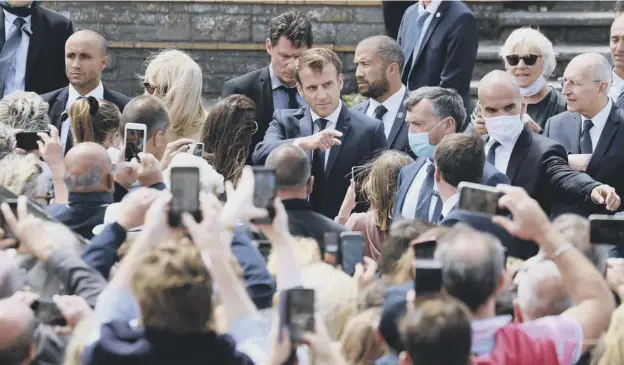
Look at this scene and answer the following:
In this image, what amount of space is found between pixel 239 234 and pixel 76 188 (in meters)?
1.05

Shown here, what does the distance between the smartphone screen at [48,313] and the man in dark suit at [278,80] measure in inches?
167

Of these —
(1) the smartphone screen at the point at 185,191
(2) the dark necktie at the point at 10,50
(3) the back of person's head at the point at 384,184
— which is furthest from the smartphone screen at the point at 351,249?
(2) the dark necktie at the point at 10,50

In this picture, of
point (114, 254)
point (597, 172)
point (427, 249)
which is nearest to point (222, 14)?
point (597, 172)

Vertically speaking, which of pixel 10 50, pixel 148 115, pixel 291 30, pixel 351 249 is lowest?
pixel 351 249

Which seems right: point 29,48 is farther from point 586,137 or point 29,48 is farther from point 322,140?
point 586,137

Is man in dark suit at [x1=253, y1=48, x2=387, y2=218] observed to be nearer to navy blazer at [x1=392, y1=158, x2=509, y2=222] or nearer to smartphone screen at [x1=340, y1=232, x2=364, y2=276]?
navy blazer at [x1=392, y1=158, x2=509, y2=222]

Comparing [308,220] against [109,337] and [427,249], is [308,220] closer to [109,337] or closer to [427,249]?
[427,249]

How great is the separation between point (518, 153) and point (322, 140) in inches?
40.8

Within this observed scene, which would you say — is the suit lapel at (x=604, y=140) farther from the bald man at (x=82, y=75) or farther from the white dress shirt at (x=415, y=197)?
the bald man at (x=82, y=75)

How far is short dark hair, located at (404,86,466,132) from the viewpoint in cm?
730

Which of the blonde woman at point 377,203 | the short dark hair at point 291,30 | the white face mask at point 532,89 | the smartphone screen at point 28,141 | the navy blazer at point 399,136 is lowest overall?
the blonde woman at point 377,203

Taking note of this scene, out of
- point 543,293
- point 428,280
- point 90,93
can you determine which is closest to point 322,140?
point 90,93

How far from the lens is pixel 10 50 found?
373 inches

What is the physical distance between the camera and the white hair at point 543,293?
4.68 metres
